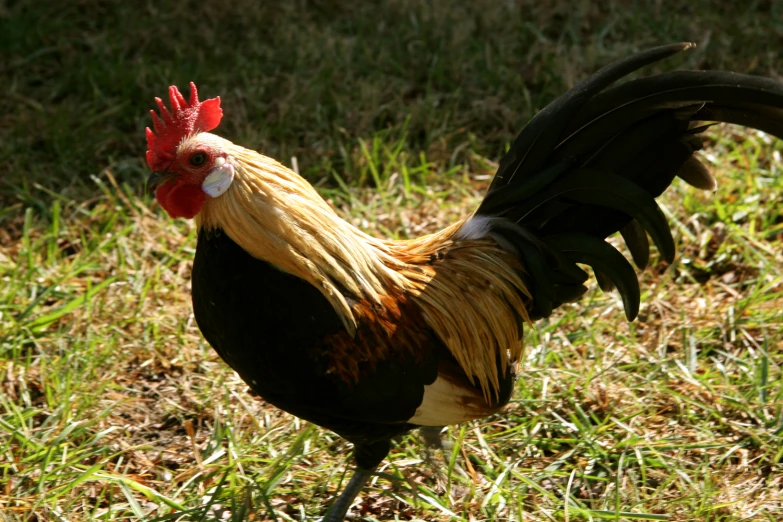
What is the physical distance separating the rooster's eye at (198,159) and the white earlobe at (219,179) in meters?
0.05

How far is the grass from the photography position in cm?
Result: 335

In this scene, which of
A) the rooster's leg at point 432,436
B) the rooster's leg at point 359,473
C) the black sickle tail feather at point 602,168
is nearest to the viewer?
the black sickle tail feather at point 602,168

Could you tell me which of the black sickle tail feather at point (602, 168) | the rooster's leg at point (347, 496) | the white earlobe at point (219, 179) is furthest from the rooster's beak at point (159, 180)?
the rooster's leg at point (347, 496)

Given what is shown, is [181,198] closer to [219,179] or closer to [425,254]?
[219,179]

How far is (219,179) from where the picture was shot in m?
2.64

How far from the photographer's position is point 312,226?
2711mm

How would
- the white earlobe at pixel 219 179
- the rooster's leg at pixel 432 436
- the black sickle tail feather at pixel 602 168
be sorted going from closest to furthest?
the white earlobe at pixel 219 179, the black sickle tail feather at pixel 602 168, the rooster's leg at pixel 432 436

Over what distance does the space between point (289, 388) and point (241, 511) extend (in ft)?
2.28

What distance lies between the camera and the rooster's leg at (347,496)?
314 cm

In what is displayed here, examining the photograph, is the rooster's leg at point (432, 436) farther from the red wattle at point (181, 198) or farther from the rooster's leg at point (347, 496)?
the red wattle at point (181, 198)

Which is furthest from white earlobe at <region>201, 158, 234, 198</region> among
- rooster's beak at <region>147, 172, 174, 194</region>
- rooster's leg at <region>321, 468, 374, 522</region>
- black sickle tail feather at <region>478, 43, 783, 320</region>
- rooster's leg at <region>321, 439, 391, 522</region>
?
rooster's leg at <region>321, 468, 374, 522</region>

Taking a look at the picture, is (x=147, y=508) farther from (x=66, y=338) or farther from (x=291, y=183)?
(x=291, y=183)

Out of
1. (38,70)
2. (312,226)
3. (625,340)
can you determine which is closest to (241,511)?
(312,226)

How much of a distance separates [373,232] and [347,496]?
1853 millimetres
